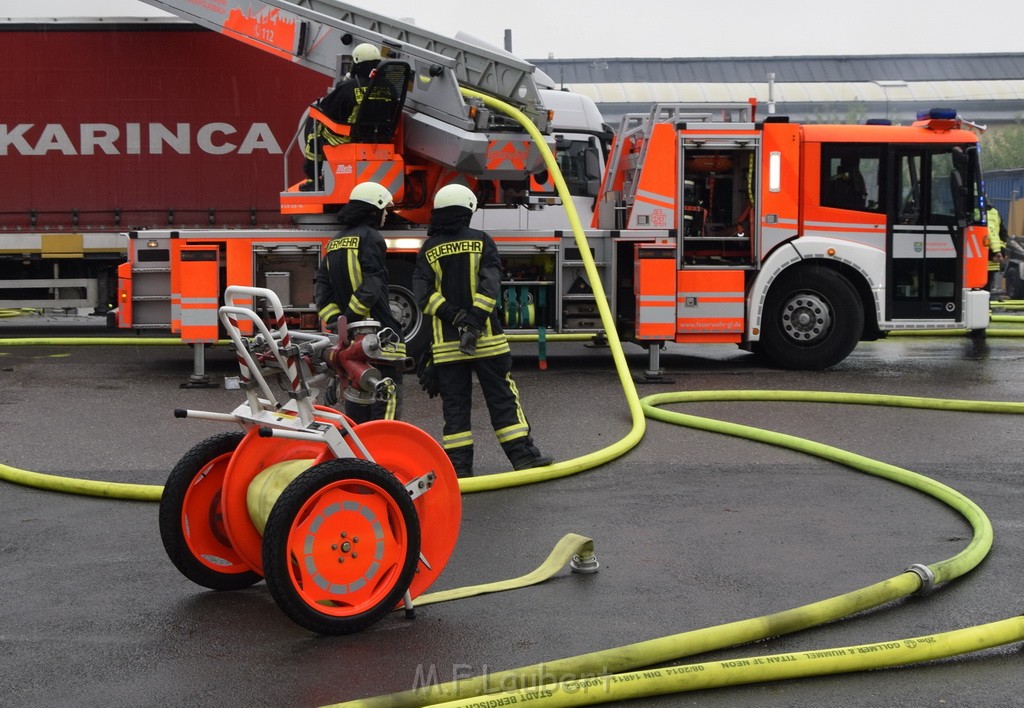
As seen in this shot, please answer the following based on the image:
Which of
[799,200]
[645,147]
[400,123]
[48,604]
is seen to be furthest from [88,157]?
[48,604]

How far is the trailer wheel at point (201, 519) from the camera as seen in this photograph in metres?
5.08

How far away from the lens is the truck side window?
12.7 m

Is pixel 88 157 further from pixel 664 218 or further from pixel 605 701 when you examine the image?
pixel 605 701

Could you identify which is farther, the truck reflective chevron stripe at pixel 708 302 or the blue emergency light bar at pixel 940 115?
the blue emergency light bar at pixel 940 115

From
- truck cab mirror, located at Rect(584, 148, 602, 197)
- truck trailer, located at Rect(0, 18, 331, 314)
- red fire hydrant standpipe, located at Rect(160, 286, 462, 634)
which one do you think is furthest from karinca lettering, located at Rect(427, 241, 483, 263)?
truck trailer, located at Rect(0, 18, 331, 314)

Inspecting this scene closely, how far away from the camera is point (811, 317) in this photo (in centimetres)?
1271

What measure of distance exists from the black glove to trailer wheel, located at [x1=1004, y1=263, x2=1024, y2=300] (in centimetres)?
1917

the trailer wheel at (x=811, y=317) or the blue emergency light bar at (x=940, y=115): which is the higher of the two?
the blue emergency light bar at (x=940, y=115)

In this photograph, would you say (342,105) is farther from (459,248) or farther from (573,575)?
(573,575)

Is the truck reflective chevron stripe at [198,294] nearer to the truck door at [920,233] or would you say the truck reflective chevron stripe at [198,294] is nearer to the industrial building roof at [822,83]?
the truck door at [920,233]

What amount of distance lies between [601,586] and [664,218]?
7.58m

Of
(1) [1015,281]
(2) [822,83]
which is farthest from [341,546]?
(2) [822,83]

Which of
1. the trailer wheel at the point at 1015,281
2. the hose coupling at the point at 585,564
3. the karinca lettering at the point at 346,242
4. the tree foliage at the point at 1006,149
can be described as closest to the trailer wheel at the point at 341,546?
the hose coupling at the point at 585,564

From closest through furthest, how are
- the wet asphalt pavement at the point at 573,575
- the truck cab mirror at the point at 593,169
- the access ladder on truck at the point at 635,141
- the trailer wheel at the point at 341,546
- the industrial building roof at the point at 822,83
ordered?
the wet asphalt pavement at the point at 573,575, the trailer wheel at the point at 341,546, the access ladder on truck at the point at 635,141, the truck cab mirror at the point at 593,169, the industrial building roof at the point at 822,83
